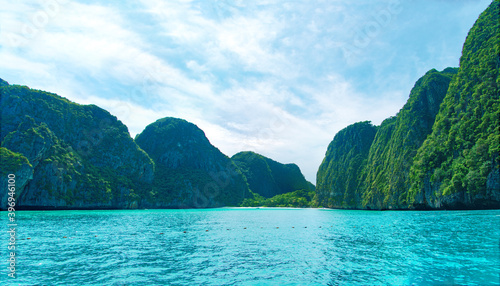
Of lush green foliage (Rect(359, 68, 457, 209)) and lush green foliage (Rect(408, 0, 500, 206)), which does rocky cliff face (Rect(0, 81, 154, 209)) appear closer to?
lush green foliage (Rect(359, 68, 457, 209))

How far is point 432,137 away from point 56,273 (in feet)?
489

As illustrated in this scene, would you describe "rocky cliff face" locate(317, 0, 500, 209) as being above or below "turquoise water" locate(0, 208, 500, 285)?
above

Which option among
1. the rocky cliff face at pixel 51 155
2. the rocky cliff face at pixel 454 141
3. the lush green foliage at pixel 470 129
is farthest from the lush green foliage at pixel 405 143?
the rocky cliff face at pixel 51 155

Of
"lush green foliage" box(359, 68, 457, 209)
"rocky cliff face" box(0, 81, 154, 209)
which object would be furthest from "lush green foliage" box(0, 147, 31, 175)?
"lush green foliage" box(359, 68, 457, 209)

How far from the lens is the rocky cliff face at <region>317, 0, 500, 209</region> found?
8844 centimetres

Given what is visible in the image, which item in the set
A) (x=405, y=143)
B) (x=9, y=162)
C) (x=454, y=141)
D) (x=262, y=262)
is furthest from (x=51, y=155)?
(x=405, y=143)

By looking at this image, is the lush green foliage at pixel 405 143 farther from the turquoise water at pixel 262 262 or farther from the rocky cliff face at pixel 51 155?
the rocky cliff face at pixel 51 155

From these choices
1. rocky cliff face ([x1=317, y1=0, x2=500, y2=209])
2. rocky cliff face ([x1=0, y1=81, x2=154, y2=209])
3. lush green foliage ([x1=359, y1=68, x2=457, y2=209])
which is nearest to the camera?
rocky cliff face ([x1=317, y1=0, x2=500, y2=209])

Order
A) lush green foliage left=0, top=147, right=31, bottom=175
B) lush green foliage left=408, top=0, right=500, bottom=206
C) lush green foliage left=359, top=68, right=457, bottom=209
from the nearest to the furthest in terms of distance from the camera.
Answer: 1. lush green foliage left=408, top=0, right=500, bottom=206
2. lush green foliage left=0, top=147, right=31, bottom=175
3. lush green foliage left=359, top=68, right=457, bottom=209

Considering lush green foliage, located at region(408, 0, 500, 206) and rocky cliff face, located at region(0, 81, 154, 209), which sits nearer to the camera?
lush green foliage, located at region(408, 0, 500, 206)

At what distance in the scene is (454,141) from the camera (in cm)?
11000

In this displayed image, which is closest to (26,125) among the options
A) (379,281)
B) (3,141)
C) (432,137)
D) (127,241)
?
(3,141)

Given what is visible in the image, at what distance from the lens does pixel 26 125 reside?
151000 mm

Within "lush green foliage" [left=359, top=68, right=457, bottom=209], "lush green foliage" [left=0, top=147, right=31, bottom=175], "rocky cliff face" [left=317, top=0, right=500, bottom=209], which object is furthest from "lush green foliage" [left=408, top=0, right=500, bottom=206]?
"lush green foliage" [left=0, top=147, right=31, bottom=175]
